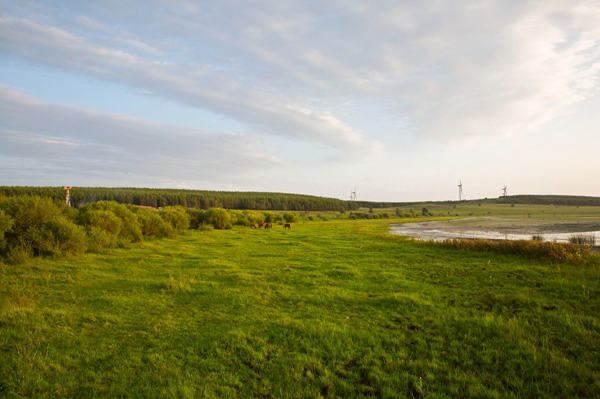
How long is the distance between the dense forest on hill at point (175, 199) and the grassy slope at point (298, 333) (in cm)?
9111

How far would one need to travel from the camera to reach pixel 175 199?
112m

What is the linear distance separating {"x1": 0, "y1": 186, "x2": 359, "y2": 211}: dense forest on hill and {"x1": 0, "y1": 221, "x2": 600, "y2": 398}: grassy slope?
91.1 metres

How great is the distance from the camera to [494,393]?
184 inches

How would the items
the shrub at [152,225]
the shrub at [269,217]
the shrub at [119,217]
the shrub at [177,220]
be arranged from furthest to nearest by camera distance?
the shrub at [269,217] → the shrub at [177,220] → the shrub at [152,225] → the shrub at [119,217]

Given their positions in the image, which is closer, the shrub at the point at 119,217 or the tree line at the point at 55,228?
the tree line at the point at 55,228

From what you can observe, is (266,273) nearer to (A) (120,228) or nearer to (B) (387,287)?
(B) (387,287)

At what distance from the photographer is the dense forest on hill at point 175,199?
91.7 meters

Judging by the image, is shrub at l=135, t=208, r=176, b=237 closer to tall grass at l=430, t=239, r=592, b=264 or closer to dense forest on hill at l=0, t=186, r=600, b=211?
tall grass at l=430, t=239, r=592, b=264

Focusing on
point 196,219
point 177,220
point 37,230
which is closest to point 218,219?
point 196,219

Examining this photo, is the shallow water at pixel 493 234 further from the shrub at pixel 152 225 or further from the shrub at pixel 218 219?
the shrub at pixel 152 225

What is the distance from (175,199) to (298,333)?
114925mm

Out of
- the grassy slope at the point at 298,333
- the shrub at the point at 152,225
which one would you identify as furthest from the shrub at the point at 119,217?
the grassy slope at the point at 298,333

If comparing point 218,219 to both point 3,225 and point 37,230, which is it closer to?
point 37,230

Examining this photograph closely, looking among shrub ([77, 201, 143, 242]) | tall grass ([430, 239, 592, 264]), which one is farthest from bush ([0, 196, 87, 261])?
tall grass ([430, 239, 592, 264])
